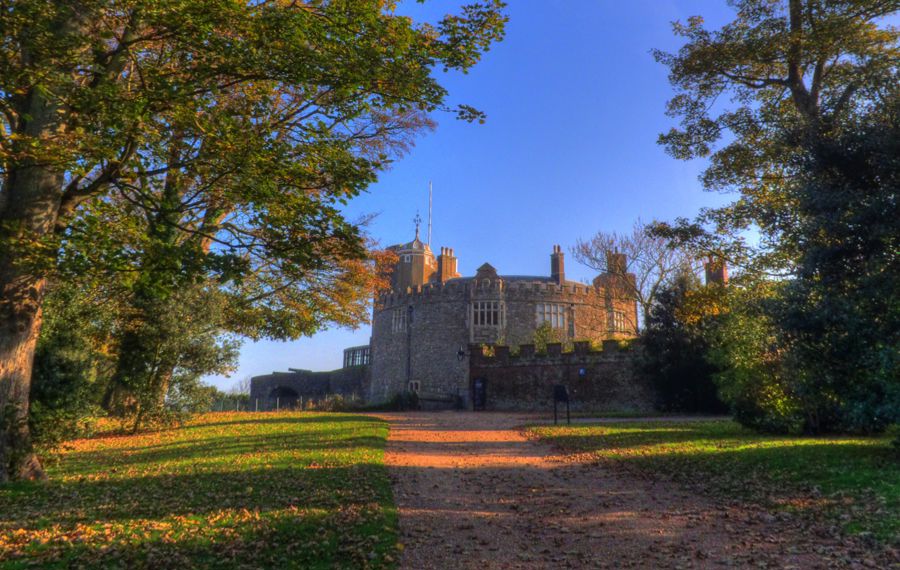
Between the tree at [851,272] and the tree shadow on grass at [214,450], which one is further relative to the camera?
the tree shadow on grass at [214,450]

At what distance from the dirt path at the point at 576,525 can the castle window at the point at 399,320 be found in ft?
107

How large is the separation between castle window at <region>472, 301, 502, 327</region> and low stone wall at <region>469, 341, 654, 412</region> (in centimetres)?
764

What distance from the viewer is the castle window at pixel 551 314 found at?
1625 inches

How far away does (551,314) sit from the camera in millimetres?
41625

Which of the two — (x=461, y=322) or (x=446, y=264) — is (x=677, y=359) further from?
(x=446, y=264)

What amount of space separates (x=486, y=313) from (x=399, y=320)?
7.53 meters

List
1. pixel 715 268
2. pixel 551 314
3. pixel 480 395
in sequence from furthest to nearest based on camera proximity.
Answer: pixel 551 314
pixel 480 395
pixel 715 268

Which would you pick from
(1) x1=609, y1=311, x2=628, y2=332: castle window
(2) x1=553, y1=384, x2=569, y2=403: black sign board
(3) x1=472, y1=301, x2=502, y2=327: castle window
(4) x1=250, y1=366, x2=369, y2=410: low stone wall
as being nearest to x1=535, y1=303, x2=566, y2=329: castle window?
(3) x1=472, y1=301, x2=502, y2=327: castle window

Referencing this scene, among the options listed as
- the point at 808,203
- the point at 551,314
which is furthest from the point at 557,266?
the point at 808,203

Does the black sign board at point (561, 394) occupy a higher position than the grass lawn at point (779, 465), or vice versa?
the black sign board at point (561, 394)

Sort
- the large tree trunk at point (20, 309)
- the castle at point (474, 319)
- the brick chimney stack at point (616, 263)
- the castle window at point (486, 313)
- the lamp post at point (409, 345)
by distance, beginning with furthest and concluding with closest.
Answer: the lamp post at point (409, 345), the castle window at point (486, 313), the castle at point (474, 319), the brick chimney stack at point (616, 263), the large tree trunk at point (20, 309)

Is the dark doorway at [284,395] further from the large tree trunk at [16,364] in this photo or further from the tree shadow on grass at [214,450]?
the large tree trunk at [16,364]

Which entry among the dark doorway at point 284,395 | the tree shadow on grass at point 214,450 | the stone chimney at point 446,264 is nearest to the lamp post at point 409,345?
the stone chimney at point 446,264

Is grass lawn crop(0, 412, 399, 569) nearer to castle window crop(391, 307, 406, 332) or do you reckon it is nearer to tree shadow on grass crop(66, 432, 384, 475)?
tree shadow on grass crop(66, 432, 384, 475)
